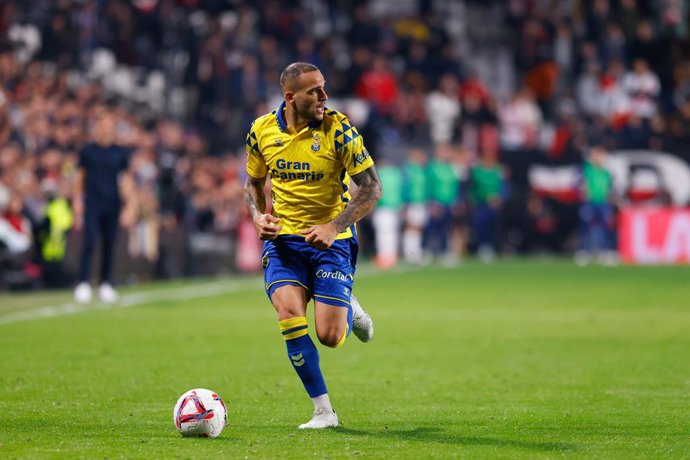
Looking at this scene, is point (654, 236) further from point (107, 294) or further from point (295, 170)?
point (295, 170)

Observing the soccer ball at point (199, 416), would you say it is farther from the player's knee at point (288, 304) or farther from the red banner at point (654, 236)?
the red banner at point (654, 236)

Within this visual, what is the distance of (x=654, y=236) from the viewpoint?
27375 mm

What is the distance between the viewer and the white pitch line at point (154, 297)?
15258 millimetres

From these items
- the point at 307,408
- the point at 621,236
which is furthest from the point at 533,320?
the point at 621,236

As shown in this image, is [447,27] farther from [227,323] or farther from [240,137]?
[227,323]

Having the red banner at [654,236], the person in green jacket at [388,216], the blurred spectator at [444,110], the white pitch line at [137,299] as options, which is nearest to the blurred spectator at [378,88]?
the blurred spectator at [444,110]

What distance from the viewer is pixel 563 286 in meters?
20.1

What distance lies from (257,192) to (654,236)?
20.4 meters

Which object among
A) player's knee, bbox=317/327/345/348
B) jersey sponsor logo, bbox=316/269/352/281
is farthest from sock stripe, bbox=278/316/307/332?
jersey sponsor logo, bbox=316/269/352/281

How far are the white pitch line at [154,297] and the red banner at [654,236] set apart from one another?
18.4 feet

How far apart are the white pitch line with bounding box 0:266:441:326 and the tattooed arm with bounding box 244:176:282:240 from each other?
676 cm

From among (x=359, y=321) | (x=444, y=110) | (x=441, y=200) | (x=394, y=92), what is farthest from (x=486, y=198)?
(x=359, y=321)

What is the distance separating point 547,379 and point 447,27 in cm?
2358

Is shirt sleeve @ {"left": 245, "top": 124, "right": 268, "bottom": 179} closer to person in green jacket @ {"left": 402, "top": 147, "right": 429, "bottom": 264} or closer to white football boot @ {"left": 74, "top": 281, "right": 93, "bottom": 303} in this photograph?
white football boot @ {"left": 74, "top": 281, "right": 93, "bottom": 303}
